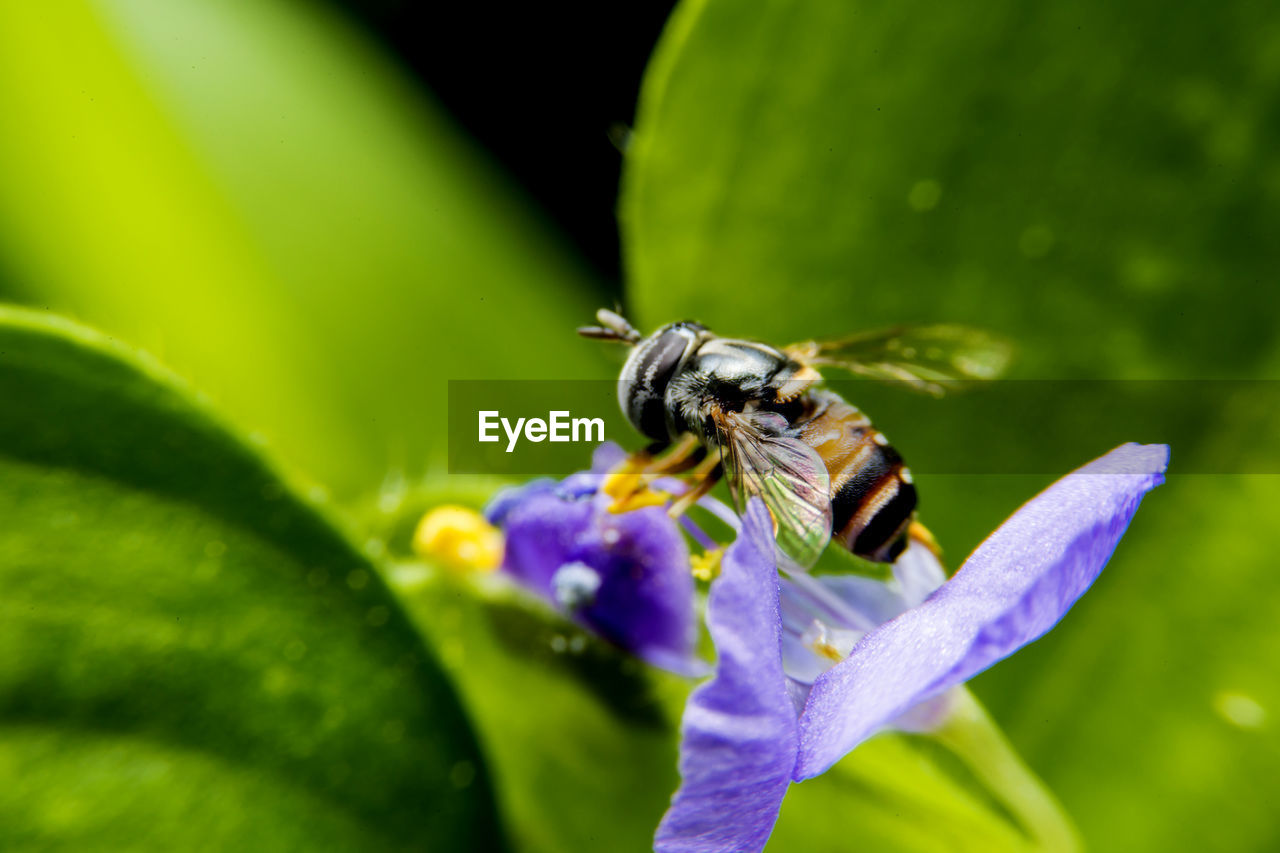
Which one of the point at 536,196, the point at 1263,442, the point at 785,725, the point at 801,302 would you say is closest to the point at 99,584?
the point at 785,725

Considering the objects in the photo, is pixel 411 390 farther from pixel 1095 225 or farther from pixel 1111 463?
pixel 1111 463

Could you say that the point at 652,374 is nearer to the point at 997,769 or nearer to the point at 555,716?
the point at 555,716

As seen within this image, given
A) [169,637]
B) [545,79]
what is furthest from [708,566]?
[545,79]

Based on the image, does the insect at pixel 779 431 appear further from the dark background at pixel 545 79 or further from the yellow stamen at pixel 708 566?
the dark background at pixel 545 79

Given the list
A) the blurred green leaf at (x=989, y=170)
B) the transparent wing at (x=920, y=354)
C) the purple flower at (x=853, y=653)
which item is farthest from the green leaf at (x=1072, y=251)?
the purple flower at (x=853, y=653)

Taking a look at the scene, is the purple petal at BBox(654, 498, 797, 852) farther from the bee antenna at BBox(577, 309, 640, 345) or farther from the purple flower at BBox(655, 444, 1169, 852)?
the bee antenna at BBox(577, 309, 640, 345)

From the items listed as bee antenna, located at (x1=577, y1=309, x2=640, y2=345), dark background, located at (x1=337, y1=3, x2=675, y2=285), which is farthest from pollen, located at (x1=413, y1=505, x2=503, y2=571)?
dark background, located at (x1=337, y1=3, x2=675, y2=285)
